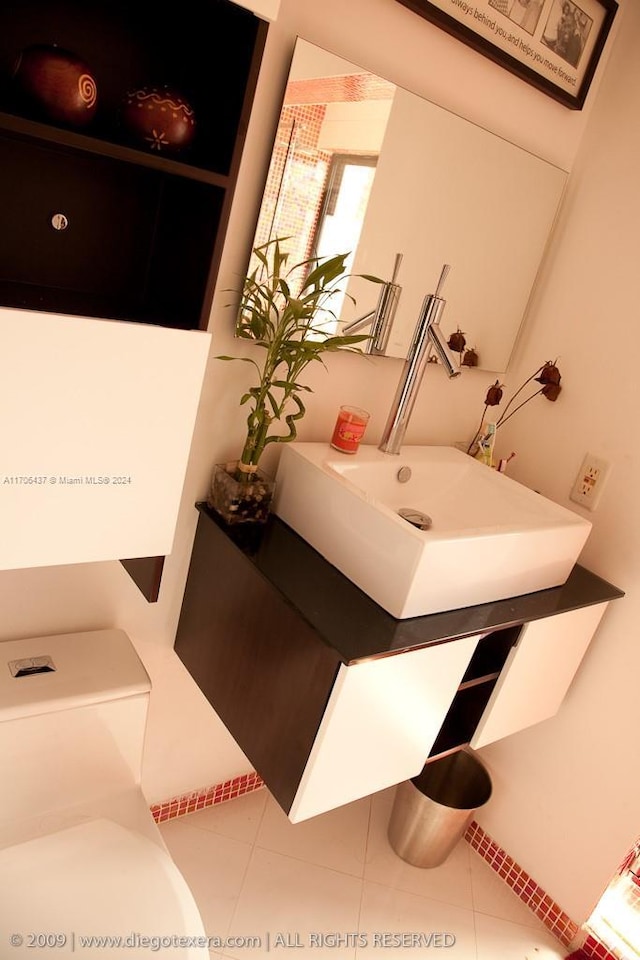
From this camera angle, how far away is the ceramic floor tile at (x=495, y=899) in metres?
1.74

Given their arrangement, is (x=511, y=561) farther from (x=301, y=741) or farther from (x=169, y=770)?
(x=169, y=770)

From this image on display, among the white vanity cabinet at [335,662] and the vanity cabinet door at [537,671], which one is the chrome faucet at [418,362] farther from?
the vanity cabinet door at [537,671]

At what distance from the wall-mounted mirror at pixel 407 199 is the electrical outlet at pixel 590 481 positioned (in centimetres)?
34

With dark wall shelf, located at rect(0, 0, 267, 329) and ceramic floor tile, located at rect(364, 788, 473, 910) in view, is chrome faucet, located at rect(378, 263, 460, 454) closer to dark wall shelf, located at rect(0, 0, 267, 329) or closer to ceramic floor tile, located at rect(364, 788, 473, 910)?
dark wall shelf, located at rect(0, 0, 267, 329)

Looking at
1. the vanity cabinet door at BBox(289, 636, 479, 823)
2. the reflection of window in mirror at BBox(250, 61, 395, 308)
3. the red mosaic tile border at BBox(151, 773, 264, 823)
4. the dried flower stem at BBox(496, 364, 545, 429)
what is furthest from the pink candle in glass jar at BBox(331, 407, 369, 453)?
the red mosaic tile border at BBox(151, 773, 264, 823)

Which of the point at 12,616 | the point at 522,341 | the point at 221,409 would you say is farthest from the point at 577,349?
the point at 12,616

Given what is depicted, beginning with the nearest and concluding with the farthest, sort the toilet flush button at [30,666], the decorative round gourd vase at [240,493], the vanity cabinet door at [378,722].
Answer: the vanity cabinet door at [378,722]
the toilet flush button at [30,666]
the decorative round gourd vase at [240,493]

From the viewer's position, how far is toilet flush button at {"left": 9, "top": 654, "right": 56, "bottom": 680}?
118 cm

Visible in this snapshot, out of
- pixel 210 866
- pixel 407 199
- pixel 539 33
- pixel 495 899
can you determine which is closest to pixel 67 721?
pixel 210 866

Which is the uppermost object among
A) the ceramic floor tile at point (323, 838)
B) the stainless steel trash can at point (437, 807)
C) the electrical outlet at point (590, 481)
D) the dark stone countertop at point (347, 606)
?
the electrical outlet at point (590, 481)

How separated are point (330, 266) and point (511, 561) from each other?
0.66 meters

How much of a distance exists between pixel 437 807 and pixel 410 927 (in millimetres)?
283

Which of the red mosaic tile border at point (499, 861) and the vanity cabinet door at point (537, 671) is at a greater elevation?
the vanity cabinet door at point (537, 671)

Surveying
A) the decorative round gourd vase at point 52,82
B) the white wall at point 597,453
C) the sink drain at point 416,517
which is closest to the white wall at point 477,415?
the white wall at point 597,453
